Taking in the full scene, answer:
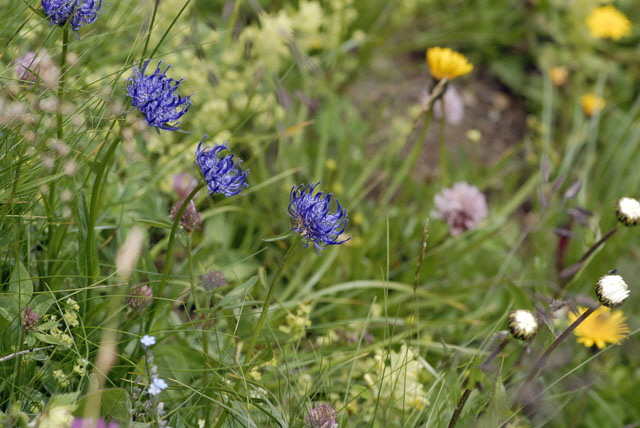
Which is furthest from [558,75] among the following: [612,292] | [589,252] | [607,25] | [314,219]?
[314,219]

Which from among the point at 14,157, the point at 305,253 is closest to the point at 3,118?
the point at 14,157

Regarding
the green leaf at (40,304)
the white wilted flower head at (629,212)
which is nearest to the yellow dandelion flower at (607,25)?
the white wilted flower head at (629,212)

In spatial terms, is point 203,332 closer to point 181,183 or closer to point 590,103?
point 181,183

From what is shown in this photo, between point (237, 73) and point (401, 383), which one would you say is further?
point (237, 73)

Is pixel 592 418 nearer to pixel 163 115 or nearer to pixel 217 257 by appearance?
pixel 217 257

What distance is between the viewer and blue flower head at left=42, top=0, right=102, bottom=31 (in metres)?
1.07

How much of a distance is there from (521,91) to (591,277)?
49.0 inches

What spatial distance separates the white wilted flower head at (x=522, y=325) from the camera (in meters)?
1.19

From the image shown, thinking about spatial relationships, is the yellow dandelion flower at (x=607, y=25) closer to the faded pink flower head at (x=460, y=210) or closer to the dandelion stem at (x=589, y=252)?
the faded pink flower head at (x=460, y=210)

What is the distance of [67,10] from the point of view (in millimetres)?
1069

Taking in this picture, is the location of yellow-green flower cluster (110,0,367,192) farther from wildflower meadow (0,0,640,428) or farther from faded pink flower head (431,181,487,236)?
faded pink flower head (431,181,487,236)

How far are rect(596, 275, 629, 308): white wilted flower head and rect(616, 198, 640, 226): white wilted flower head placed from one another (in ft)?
1.00

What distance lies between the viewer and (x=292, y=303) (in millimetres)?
1568

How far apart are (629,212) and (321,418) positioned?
776 millimetres
